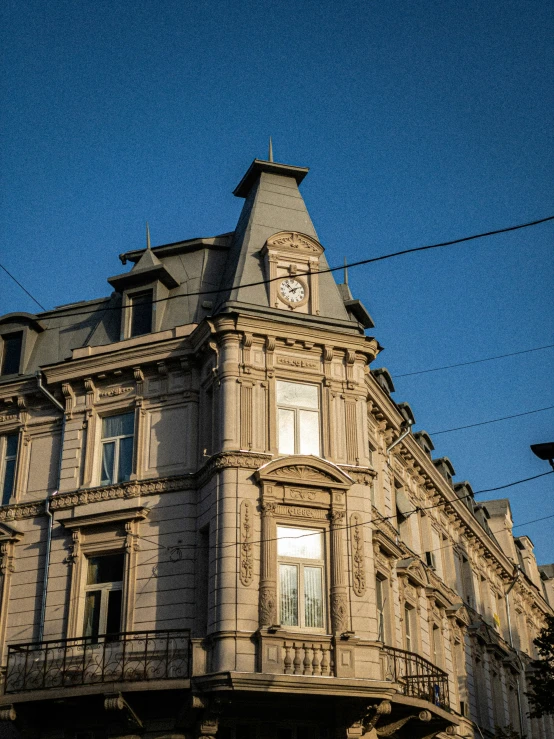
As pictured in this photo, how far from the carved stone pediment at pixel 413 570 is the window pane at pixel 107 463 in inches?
338

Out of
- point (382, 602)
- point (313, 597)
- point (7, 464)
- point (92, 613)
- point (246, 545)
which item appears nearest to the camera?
point (246, 545)

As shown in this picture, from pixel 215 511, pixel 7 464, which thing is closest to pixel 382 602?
pixel 215 511

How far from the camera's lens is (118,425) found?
26.5 meters

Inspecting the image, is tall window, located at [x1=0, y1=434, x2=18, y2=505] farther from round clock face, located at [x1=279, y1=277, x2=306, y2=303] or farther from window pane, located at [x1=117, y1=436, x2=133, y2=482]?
round clock face, located at [x1=279, y1=277, x2=306, y2=303]

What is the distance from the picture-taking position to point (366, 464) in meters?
24.8

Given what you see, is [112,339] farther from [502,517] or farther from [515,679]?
[502,517]

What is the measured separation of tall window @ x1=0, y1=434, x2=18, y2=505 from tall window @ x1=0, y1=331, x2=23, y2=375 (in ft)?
7.35

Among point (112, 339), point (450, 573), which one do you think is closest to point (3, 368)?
point (112, 339)

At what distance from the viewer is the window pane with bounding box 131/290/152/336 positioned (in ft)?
90.6

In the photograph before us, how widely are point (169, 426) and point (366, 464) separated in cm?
521

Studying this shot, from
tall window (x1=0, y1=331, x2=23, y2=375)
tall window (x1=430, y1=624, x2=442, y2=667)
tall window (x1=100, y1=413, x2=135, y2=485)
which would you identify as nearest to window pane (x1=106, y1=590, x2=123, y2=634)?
tall window (x1=100, y1=413, x2=135, y2=485)

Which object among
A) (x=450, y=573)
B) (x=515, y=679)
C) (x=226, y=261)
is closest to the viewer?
(x=226, y=261)

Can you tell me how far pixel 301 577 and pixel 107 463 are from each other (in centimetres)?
640

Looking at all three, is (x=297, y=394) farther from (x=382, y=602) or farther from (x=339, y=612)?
(x=382, y=602)
